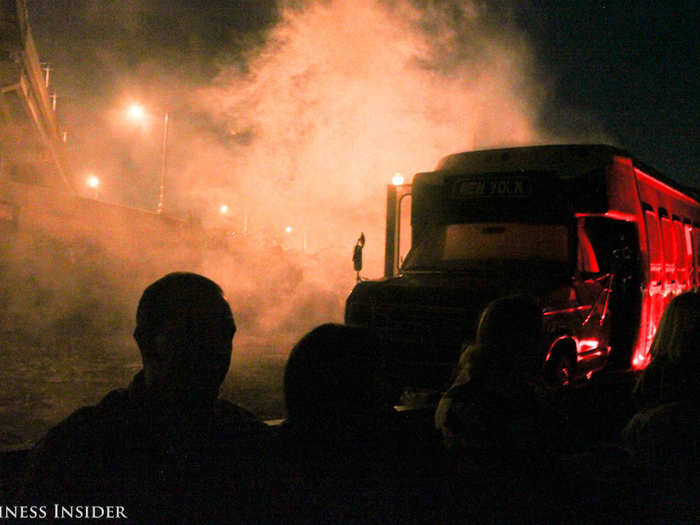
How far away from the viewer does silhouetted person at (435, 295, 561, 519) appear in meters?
2.46

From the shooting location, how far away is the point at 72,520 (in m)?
1.41

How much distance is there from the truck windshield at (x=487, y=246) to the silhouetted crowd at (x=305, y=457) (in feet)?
13.2

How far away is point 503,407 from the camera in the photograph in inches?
107

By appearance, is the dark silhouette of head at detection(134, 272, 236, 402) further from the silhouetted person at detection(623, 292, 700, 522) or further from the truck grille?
the truck grille

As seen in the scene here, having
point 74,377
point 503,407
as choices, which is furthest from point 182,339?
point 74,377

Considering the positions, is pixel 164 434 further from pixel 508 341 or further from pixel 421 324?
pixel 421 324

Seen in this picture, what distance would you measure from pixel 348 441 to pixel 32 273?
52.3 feet

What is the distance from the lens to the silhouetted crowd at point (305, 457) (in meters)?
1.48

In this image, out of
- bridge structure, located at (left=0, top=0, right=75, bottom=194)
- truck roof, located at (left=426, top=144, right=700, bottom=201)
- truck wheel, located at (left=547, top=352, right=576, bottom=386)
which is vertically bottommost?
truck wheel, located at (left=547, top=352, right=576, bottom=386)

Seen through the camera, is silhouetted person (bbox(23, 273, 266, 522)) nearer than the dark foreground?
Yes

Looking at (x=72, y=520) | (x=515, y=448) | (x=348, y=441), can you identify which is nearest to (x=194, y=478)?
(x=72, y=520)

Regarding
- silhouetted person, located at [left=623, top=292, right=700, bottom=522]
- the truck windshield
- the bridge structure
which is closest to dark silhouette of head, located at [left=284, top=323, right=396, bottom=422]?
silhouetted person, located at [left=623, top=292, right=700, bottom=522]

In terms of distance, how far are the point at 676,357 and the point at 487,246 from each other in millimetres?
4037

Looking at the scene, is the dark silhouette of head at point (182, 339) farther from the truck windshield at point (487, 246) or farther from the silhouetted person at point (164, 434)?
the truck windshield at point (487, 246)
